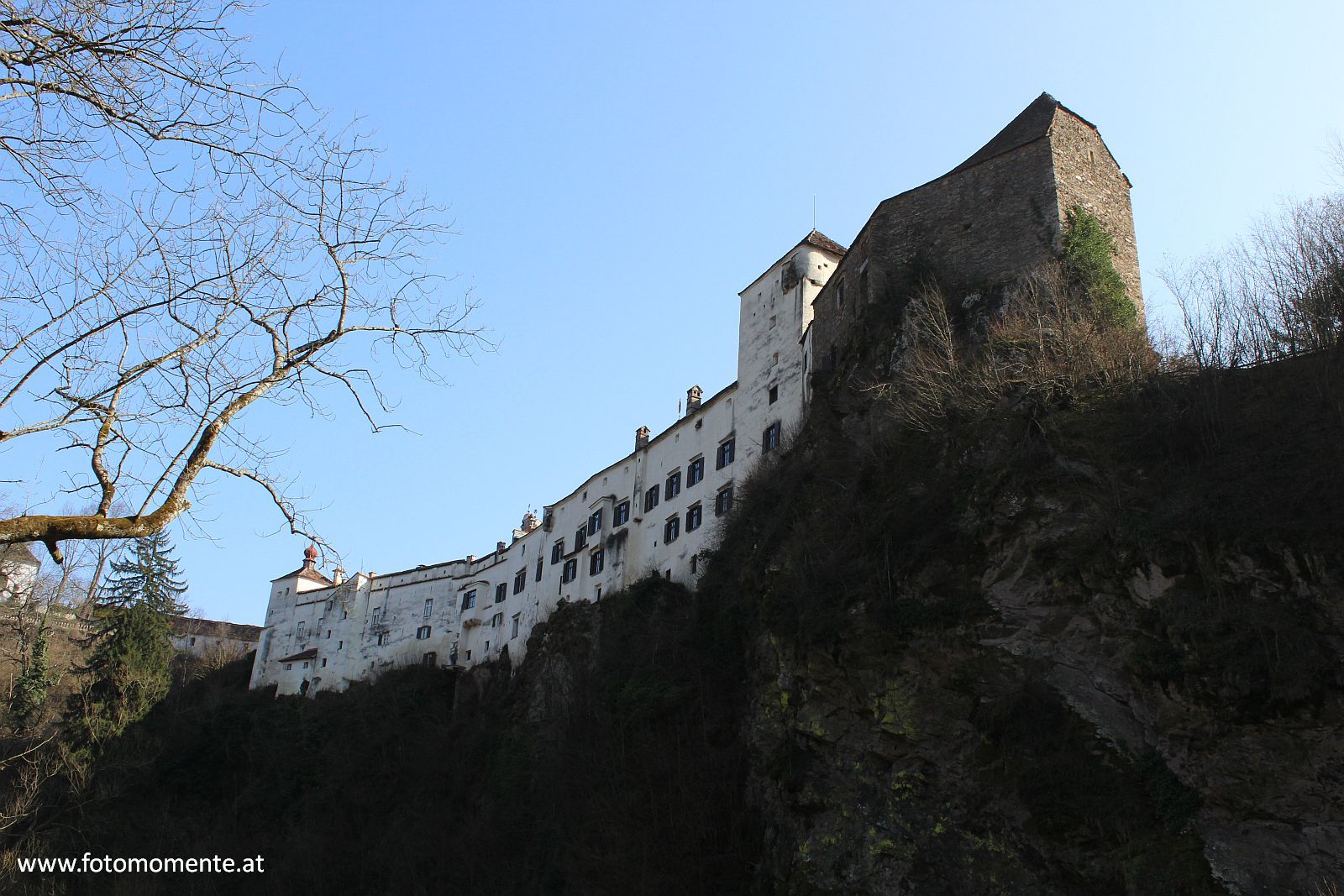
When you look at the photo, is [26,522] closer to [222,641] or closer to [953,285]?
[953,285]

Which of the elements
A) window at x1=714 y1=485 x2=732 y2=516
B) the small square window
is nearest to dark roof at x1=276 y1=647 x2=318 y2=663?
the small square window

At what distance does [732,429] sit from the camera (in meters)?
38.7

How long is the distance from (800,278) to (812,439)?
10.8 metres

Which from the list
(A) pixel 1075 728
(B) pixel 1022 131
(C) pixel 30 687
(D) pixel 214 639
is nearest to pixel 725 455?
(B) pixel 1022 131

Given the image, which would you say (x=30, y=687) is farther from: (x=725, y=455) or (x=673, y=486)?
(x=725, y=455)

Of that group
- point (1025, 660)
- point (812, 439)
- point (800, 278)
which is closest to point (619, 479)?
point (800, 278)

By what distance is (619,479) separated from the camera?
1767 inches

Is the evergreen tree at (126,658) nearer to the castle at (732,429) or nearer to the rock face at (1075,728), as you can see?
the castle at (732,429)

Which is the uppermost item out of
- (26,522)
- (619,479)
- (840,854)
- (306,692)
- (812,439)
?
(619,479)

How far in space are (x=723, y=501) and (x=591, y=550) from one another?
924cm

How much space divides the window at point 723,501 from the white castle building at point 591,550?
72mm

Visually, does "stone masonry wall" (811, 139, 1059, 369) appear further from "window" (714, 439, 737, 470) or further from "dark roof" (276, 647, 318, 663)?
"dark roof" (276, 647, 318, 663)

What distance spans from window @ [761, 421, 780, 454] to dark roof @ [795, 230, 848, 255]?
25.0ft

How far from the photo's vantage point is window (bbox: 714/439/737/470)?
3809 cm
